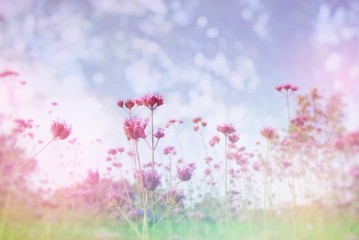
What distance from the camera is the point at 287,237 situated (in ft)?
9.30

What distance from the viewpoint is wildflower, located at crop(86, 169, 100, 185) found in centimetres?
134

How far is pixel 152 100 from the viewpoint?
1.41 meters

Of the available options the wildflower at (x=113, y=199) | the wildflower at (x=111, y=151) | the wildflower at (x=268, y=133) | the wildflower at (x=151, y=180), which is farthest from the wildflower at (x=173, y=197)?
the wildflower at (x=111, y=151)

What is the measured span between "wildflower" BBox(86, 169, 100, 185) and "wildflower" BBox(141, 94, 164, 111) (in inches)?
13.1

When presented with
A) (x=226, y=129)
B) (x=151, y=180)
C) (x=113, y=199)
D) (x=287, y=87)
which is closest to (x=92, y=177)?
(x=113, y=199)

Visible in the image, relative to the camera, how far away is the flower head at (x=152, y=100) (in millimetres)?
1402

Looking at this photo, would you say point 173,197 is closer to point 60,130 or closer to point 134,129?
point 134,129

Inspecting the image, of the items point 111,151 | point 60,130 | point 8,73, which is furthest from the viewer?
point 8,73

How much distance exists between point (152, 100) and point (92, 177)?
38 cm

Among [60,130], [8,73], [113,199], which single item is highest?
[8,73]

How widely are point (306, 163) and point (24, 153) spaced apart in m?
2.74

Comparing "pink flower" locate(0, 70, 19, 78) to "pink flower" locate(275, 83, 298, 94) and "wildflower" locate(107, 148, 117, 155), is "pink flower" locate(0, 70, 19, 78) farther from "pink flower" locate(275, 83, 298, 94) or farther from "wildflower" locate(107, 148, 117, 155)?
"pink flower" locate(275, 83, 298, 94)

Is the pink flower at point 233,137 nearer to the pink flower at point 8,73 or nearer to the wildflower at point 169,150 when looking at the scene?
the wildflower at point 169,150

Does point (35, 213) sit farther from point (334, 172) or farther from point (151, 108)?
point (334, 172)
